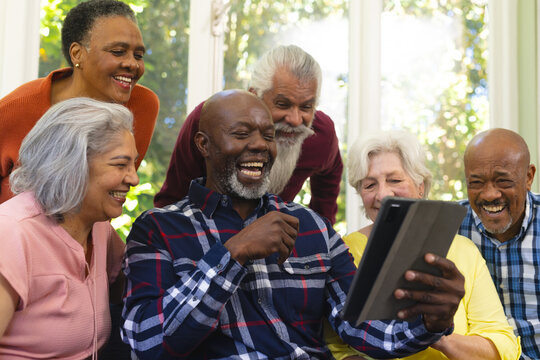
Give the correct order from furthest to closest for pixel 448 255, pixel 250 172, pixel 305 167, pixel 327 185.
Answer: pixel 327 185 < pixel 305 167 < pixel 448 255 < pixel 250 172

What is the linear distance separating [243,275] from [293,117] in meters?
0.84

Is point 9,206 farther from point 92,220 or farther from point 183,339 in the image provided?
point 183,339

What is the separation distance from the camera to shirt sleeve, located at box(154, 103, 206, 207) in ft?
7.65

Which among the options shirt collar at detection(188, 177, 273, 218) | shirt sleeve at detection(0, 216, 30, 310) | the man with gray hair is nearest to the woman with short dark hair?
the man with gray hair

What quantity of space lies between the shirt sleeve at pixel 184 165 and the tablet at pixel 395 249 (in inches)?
40.8

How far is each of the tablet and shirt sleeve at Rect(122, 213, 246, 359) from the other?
308 millimetres

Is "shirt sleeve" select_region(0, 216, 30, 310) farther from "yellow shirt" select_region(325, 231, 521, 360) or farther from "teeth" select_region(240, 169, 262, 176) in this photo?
"yellow shirt" select_region(325, 231, 521, 360)

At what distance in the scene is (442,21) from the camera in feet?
12.2

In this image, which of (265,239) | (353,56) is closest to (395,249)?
(265,239)

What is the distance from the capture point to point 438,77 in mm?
3701

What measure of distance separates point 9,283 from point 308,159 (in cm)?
144

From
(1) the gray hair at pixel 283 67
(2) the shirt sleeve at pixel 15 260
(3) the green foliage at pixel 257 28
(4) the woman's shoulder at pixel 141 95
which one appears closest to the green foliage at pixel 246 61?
(3) the green foliage at pixel 257 28

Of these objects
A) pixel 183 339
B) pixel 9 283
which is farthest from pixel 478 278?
pixel 9 283

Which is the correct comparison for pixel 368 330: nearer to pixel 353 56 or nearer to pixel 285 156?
pixel 285 156
